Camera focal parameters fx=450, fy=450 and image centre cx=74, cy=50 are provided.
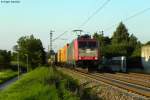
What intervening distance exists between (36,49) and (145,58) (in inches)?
2433

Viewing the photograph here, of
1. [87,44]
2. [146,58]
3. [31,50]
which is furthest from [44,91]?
[31,50]

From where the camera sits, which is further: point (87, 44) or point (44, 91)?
point (87, 44)

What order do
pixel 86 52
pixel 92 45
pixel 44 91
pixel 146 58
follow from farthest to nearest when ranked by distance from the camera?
1. pixel 146 58
2. pixel 86 52
3. pixel 92 45
4. pixel 44 91

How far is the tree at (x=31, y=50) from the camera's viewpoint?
107 metres

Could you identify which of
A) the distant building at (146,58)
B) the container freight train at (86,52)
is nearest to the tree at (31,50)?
the distant building at (146,58)

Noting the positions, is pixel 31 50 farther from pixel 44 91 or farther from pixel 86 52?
pixel 44 91

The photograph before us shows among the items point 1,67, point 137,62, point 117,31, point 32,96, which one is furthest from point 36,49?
point 32,96

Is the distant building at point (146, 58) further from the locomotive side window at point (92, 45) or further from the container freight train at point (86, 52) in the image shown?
the locomotive side window at point (92, 45)

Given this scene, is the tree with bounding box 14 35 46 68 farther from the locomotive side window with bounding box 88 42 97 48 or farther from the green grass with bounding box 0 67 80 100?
the green grass with bounding box 0 67 80 100

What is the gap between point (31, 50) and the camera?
11244 centimetres

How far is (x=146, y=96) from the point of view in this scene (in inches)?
754

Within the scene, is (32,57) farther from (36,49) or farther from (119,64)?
(119,64)

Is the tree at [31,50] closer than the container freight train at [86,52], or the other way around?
the container freight train at [86,52]

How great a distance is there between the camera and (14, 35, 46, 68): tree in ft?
350
